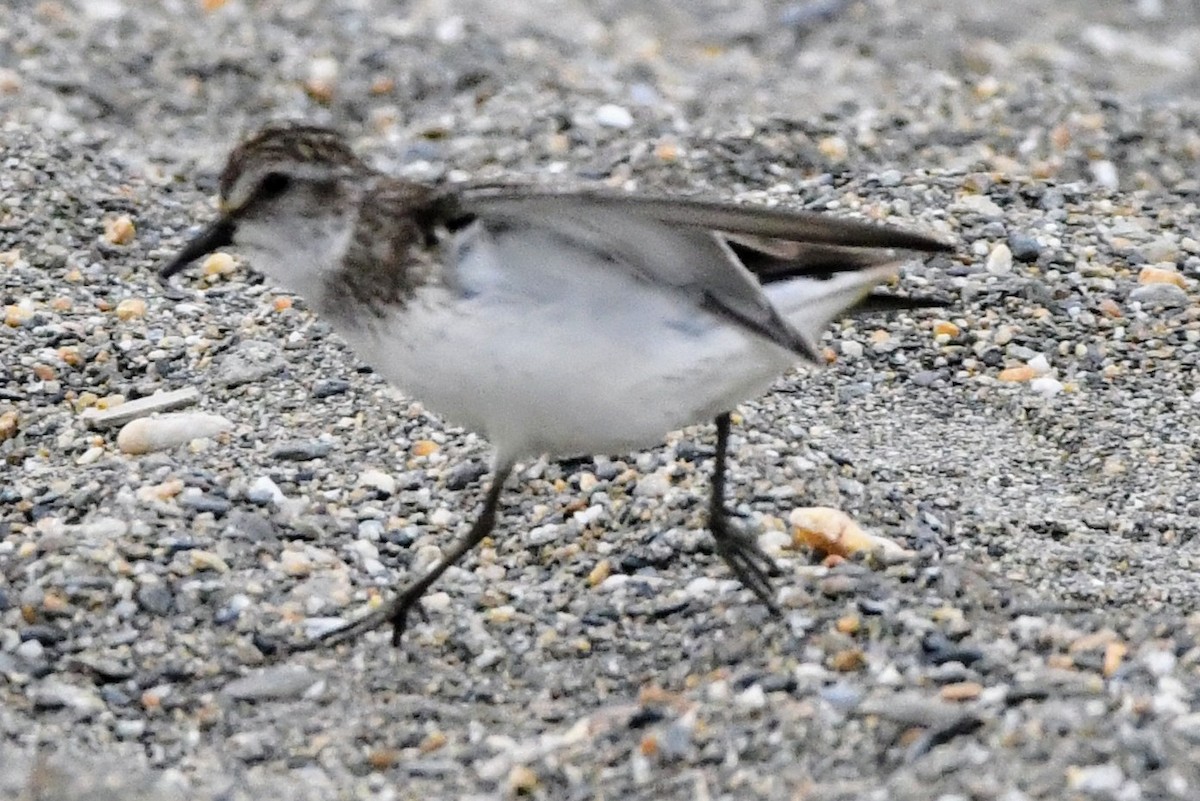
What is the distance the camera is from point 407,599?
4.88 m

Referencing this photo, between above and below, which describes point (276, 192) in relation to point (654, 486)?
above

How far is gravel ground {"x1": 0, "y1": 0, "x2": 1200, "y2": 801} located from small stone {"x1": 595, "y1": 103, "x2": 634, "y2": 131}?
0.11ft

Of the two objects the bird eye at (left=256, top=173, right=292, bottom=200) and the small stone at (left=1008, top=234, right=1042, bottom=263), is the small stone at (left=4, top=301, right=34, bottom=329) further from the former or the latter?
the small stone at (left=1008, top=234, right=1042, bottom=263)

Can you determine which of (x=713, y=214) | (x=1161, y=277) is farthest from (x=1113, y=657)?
(x=1161, y=277)

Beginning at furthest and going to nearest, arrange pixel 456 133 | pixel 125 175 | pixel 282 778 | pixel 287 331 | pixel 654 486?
pixel 456 133, pixel 125 175, pixel 287 331, pixel 654 486, pixel 282 778

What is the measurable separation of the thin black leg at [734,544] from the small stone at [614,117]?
3.19 meters

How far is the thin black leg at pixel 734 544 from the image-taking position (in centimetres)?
485

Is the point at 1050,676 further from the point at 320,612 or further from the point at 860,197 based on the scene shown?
the point at 860,197

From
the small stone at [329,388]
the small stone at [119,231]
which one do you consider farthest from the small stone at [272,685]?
the small stone at [119,231]

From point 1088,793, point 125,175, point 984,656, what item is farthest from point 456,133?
point 1088,793

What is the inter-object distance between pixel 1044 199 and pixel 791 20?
3300 millimetres

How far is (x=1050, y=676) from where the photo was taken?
4.34 metres

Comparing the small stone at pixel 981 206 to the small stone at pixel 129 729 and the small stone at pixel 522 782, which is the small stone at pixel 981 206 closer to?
the small stone at pixel 522 782

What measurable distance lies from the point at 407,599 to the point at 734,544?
0.78m
